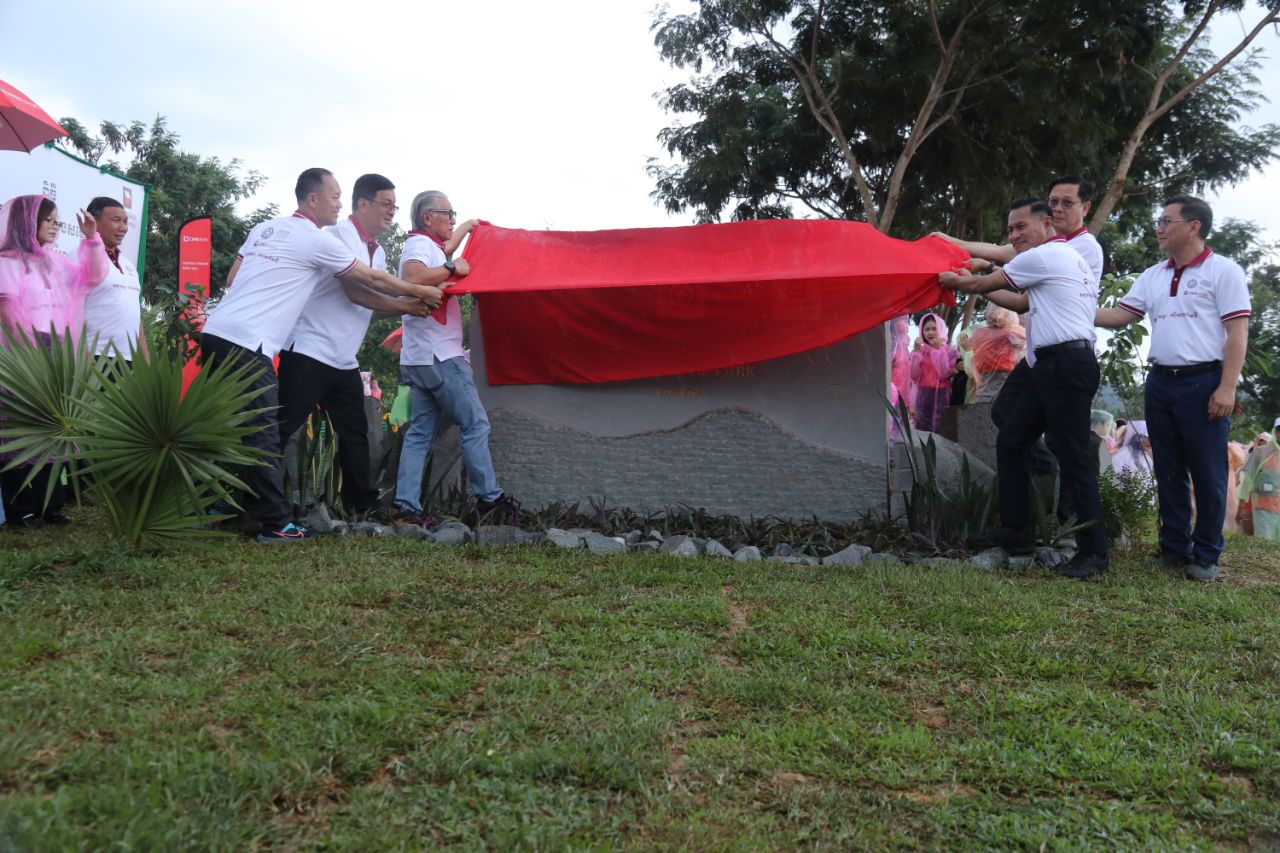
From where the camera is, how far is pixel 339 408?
5.18 m

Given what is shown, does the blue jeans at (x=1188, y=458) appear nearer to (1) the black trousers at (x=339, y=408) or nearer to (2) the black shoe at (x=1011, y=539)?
(2) the black shoe at (x=1011, y=539)

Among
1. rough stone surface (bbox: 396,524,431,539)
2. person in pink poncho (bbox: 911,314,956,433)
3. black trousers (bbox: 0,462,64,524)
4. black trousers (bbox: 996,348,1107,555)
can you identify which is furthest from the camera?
person in pink poncho (bbox: 911,314,956,433)

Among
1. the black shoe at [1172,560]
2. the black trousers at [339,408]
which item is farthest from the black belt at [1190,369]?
the black trousers at [339,408]

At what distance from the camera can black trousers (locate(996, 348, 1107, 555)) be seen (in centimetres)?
456

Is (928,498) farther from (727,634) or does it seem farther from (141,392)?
(141,392)

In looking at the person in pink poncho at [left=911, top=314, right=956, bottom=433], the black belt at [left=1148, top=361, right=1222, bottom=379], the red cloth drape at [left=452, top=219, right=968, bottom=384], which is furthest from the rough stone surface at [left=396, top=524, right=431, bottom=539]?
the person in pink poncho at [left=911, top=314, right=956, bottom=433]

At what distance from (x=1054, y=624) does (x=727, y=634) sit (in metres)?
1.27

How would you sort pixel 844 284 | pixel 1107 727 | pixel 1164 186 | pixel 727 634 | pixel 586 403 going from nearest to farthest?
1. pixel 1107 727
2. pixel 727 634
3. pixel 844 284
4. pixel 586 403
5. pixel 1164 186

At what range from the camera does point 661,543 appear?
5023mm

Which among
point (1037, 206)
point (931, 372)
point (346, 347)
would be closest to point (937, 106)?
point (931, 372)

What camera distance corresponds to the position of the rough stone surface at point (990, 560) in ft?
15.8

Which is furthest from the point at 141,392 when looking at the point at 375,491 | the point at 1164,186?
the point at 1164,186

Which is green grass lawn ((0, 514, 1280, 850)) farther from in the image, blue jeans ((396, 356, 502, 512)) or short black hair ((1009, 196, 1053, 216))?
short black hair ((1009, 196, 1053, 216))

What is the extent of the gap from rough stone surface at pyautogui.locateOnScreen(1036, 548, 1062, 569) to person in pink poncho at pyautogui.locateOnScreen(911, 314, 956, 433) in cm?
318
